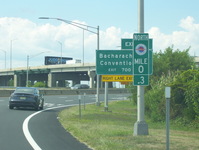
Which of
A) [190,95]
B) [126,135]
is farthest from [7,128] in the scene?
[190,95]

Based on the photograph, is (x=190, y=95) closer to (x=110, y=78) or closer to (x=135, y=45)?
(x=135, y=45)

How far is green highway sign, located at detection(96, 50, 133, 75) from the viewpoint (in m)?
24.3

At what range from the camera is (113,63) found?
24.6 metres

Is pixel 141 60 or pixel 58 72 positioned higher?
pixel 58 72

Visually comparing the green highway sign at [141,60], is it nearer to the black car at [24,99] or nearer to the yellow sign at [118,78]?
the black car at [24,99]

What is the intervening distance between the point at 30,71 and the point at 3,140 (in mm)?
107743

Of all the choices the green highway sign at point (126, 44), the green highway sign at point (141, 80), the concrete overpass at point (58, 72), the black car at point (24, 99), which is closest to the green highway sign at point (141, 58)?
the green highway sign at point (141, 80)

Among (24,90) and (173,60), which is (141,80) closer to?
(24,90)

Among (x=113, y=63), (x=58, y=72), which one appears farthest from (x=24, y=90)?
(x=58, y=72)

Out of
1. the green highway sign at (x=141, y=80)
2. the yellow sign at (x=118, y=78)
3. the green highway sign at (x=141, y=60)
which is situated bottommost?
the green highway sign at (x=141, y=80)

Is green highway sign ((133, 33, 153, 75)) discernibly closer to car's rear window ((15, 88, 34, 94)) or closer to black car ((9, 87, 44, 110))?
black car ((9, 87, 44, 110))

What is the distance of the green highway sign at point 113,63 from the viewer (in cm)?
2427

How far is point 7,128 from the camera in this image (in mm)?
15523

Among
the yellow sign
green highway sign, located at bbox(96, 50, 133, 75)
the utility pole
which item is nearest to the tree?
the yellow sign
